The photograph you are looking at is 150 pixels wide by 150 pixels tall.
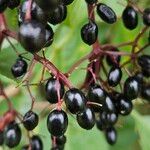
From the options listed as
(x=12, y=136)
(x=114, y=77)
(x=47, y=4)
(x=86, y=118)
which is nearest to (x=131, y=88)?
(x=114, y=77)

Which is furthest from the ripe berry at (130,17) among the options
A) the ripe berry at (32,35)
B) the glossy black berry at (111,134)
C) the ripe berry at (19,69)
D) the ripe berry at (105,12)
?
the ripe berry at (32,35)

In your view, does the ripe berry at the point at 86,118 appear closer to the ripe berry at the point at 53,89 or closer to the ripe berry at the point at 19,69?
the ripe berry at the point at 53,89

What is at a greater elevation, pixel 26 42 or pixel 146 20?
pixel 26 42

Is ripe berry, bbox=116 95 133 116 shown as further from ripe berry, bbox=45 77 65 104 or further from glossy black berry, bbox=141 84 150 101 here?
ripe berry, bbox=45 77 65 104

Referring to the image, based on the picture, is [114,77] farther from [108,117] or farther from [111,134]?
[111,134]

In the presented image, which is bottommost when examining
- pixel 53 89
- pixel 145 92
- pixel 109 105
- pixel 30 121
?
pixel 145 92

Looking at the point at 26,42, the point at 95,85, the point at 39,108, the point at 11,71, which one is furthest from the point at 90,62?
the point at 39,108

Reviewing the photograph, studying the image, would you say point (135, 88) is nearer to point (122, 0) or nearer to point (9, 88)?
point (122, 0)
